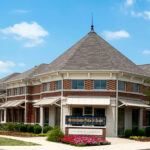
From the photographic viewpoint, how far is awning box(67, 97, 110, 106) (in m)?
30.1

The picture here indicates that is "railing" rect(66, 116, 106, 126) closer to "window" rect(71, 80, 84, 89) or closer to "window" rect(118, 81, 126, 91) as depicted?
"window" rect(71, 80, 84, 89)

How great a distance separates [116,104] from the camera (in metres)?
30.9

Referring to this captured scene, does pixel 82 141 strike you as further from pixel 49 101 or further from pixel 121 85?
pixel 121 85

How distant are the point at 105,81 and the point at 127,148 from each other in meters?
11.0

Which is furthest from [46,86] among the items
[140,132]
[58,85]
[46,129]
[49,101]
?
[140,132]

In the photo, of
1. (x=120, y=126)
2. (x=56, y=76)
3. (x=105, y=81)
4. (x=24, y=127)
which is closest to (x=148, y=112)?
(x=120, y=126)

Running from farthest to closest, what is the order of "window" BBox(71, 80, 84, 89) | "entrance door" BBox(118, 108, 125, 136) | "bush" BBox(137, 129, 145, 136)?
"entrance door" BBox(118, 108, 125, 136)
"window" BBox(71, 80, 84, 89)
"bush" BBox(137, 129, 145, 136)

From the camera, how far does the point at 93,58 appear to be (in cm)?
3281

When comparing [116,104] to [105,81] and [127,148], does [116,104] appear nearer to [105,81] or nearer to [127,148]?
[105,81]

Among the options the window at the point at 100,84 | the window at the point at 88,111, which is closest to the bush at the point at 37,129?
the window at the point at 88,111

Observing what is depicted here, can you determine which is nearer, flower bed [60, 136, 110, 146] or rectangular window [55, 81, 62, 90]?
flower bed [60, 136, 110, 146]

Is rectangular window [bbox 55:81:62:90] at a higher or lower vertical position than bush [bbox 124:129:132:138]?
higher

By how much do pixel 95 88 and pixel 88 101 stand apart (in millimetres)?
1586

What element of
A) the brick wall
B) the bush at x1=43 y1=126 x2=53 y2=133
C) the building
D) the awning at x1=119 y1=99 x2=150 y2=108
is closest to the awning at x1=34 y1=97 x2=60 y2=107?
the building
